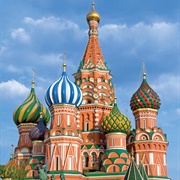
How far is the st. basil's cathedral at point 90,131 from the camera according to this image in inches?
1224

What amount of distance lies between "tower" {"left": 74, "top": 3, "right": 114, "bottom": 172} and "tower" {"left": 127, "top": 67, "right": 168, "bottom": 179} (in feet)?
8.23

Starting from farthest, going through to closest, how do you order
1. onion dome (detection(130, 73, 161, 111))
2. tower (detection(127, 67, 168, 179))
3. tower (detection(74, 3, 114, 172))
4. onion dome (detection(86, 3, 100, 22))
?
onion dome (detection(86, 3, 100, 22))
onion dome (detection(130, 73, 161, 111))
tower (detection(74, 3, 114, 172))
tower (detection(127, 67, 168, 179))

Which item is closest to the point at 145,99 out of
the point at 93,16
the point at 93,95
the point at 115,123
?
the point at 115,123

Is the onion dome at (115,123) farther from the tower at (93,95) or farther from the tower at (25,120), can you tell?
the tower at (25,120)

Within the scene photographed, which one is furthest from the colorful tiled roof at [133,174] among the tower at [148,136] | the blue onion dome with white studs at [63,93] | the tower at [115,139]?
the blue onion dome with white studs at [63,93]

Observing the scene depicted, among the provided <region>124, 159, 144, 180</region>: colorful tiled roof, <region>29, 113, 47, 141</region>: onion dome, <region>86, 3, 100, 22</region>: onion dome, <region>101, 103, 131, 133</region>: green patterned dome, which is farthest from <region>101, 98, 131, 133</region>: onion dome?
<region>86, 3, 100, 22</region>: onion dome

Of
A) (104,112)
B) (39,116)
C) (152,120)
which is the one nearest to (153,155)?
(152,120)

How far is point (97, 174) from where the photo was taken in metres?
31.5

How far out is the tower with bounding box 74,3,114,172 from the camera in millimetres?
34031

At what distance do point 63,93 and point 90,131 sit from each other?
462 centimetres

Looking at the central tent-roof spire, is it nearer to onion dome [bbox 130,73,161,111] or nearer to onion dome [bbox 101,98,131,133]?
onion dome [bbox 130,73,161,111]

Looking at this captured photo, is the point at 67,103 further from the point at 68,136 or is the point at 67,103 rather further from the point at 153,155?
the point at 153,155

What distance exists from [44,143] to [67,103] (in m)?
3.92

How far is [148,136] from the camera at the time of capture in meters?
33.9
